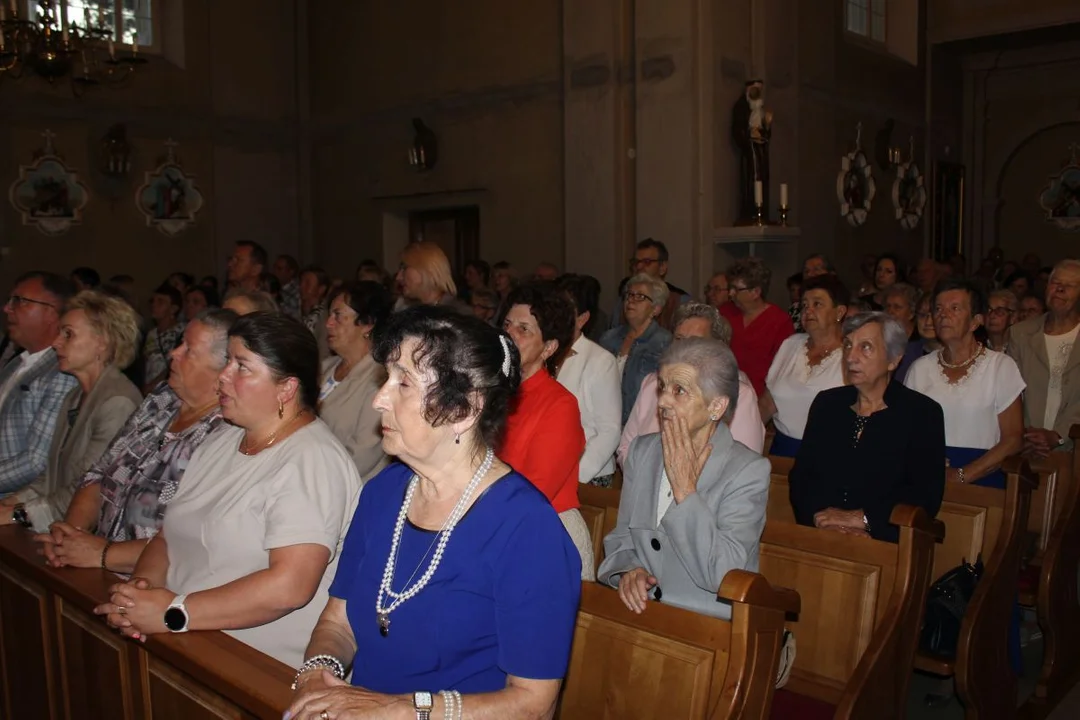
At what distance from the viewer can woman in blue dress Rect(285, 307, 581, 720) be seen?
1.92m

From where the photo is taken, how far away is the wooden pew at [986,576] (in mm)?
3441

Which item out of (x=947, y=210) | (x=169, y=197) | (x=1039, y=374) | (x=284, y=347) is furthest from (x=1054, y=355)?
(x=169, y=197)

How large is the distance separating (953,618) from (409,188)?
9.90 m

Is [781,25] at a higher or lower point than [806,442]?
higher

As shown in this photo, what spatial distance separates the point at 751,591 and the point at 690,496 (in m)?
0.62

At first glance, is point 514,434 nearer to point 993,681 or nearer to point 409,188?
point 993,681

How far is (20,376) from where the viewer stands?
4.54 metres

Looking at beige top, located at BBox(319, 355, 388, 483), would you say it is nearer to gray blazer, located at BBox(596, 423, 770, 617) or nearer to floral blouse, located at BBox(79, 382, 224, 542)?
floral blouse, located at BBox(79, 382, 224, 542)

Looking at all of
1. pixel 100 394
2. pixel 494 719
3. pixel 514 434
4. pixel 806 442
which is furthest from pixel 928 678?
pixel 100 394

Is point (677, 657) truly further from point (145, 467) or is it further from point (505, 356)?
point (145, 467)

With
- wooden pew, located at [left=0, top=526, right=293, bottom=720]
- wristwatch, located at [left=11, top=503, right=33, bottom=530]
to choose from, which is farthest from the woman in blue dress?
wristwatch, located at [left=11, top=503, right=33, bottom=530]

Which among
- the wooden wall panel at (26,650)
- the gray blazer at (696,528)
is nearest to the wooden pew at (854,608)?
the gray blazer at (696,528)

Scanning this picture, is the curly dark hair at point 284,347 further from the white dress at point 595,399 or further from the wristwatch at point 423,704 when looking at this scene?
the white dress at point 595,399

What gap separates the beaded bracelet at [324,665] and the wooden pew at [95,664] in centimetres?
6
